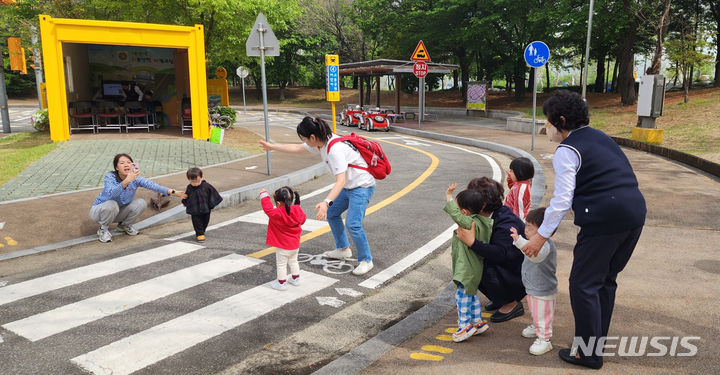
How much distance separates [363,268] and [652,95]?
13.4m

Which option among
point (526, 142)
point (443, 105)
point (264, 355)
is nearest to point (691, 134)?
point (526, 142)

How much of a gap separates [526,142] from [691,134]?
4997mm

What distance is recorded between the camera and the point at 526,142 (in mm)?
16734

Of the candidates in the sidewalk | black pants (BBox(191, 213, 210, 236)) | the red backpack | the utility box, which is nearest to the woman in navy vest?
the sidewalk

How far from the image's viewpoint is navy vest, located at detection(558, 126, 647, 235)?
288 centimetres

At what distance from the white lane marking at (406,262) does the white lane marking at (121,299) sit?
143 centimetres

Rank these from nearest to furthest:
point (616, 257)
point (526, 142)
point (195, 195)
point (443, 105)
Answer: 1. point (616, 257)
2. point (195, 195)
3. point (526, 142)
4. point (443, 105)

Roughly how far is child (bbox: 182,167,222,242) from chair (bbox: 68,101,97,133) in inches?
491

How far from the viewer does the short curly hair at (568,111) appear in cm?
298

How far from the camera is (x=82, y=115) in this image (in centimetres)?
1661

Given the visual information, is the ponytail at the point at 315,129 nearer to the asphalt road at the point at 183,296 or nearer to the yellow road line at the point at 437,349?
the asphalt road at the point at 183,296

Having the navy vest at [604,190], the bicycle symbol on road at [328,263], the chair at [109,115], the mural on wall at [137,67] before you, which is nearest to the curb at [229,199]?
the bicycle symbol on road at [328,263]

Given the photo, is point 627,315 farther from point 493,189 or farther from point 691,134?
point 691,134

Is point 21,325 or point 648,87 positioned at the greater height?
point 648,87
